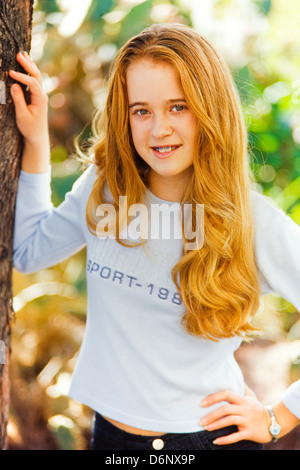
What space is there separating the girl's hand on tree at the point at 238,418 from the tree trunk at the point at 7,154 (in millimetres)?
565

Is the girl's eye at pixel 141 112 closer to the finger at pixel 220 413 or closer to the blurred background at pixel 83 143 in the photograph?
the finger at pixel 220 413

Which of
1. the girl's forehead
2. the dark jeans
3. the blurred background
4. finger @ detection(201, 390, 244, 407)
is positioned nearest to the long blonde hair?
the girl's forehead

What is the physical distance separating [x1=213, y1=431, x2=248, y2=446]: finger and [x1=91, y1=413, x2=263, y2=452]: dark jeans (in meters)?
0.02

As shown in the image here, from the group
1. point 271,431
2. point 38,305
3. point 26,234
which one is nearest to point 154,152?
point 26,234

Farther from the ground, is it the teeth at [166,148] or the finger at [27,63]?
the finger at [27,63]

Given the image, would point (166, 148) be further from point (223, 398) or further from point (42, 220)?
point (223, 398)

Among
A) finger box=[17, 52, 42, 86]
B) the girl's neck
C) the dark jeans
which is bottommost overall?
the dark jeans

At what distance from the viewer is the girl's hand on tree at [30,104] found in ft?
3.94

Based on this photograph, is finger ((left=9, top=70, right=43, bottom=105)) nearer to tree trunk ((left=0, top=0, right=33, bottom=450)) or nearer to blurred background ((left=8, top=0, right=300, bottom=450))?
tree trunk ((left=0, top=0, right=33, bottom=450))

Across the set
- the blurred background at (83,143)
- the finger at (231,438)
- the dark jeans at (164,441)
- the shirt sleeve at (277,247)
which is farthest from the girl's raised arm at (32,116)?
the blurred background at (83,143)

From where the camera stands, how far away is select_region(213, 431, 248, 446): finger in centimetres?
127

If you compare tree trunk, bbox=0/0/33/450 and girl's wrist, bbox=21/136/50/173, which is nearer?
tree trunk, bbox=0/0/33/450

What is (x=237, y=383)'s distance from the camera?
4.40 feet

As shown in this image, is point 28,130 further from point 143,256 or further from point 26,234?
point 143,256
